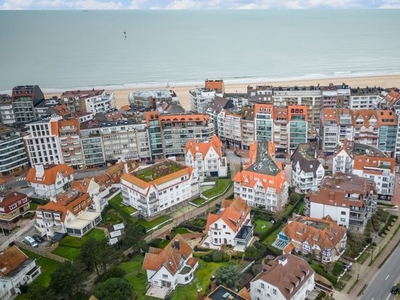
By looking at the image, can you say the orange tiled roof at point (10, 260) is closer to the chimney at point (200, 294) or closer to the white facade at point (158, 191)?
the white facade at point (158, 191)

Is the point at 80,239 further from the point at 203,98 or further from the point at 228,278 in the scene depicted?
the point at 203,98

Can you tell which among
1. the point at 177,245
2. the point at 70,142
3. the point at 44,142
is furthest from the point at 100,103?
the point at 177,245

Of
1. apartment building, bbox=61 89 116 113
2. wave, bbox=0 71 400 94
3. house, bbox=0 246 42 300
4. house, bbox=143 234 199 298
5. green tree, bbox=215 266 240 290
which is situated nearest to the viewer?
green tree, bbox=215 266 240 290

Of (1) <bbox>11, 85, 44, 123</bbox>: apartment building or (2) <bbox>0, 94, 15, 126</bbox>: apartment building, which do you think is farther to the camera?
(2) <bbox>0, 94, 15, 126</bbox>: apartment building

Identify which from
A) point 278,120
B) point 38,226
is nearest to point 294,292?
point 38,226

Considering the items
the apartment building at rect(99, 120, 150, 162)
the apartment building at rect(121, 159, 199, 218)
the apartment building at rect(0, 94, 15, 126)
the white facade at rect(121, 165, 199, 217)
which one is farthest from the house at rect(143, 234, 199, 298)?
the apartment building at rect(0, 94, 15, 126)

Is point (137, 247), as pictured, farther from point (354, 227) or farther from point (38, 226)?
point (354, 227)

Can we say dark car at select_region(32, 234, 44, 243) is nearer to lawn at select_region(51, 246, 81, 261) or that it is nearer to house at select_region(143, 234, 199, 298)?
lawn at select_region(51, 246, 81, 261)
